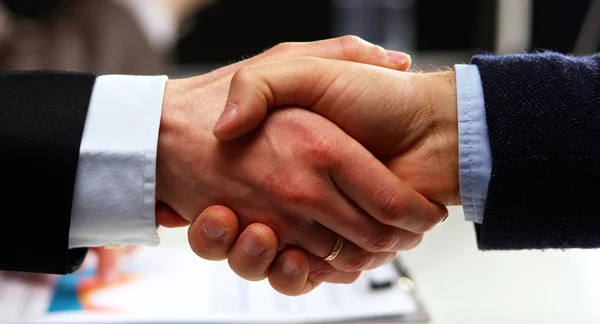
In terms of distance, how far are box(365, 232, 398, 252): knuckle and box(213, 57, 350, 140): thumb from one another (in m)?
0.19

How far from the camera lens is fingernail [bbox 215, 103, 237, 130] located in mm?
A: 751

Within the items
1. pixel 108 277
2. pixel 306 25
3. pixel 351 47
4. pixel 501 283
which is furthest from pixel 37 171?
pixel 306 25

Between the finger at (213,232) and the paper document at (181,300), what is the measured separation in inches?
4.7

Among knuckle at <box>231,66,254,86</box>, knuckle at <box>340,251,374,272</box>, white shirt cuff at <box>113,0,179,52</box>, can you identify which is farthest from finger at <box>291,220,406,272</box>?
white shirt cuff at <box>113,0,179,52</box>

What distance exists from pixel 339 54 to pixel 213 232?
0.29 metres

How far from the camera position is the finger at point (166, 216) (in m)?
0.83

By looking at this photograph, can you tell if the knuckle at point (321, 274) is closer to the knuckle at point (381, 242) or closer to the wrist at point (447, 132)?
the knuckle at point (381, 242)

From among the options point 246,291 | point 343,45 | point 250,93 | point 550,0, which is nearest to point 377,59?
point 343,45

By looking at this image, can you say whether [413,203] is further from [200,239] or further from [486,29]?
[486,29]

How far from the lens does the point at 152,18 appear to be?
2.50m

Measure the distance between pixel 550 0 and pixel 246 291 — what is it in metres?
2.28

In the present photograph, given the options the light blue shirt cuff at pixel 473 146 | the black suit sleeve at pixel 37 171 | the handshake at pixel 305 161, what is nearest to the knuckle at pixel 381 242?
the handshake at pixel 305 161

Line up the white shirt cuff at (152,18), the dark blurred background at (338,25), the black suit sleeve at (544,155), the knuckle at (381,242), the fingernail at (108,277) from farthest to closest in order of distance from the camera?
the dark blurred background at (338,25)
the white shirt cuff at (152,18)
the fingernail at (108,277)
the knuckle at (381,242)
the black suit sleeve at (544,155)

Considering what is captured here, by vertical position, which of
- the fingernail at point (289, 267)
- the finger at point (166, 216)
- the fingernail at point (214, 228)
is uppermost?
the fingernail at point (214, 228)
